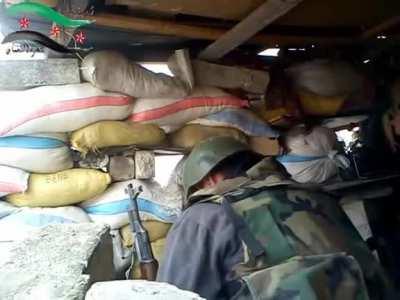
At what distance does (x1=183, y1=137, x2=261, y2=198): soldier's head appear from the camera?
229 cm

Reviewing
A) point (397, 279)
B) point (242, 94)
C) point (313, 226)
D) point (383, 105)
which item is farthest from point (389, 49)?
point (313, 226)

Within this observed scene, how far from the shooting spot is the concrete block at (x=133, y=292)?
0.89m

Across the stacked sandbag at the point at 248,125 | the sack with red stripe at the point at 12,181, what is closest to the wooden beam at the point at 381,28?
the stacked sandbag at the point at 248,125

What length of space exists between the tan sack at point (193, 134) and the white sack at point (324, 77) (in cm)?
66

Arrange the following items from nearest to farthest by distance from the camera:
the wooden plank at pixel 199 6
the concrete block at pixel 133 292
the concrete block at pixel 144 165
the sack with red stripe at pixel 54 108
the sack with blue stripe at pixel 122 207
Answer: the concrete block at pixel 133 292, the wooden plank at pixel 199 6, the sack with red stripe at pixel 54 108, the sack with blue stripe at pixel 122 207, the concrete block at pixel 144 165

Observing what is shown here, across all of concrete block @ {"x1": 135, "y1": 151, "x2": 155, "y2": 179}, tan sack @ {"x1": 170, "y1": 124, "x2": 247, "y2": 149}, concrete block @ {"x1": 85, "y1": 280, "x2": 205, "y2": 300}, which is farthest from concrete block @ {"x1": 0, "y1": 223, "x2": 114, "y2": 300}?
tan sack @ {"x1": 170, "y1": 124, "x2": 247, "y2": 149}

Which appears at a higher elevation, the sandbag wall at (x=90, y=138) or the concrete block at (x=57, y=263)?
the sandbag wall at (x=90, y=138)

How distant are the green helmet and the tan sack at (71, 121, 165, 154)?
17.1 inches

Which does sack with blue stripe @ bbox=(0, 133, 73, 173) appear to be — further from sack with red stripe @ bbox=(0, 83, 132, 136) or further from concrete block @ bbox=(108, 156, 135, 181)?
concrete block @ bbox=(108, 156, 135, 181)

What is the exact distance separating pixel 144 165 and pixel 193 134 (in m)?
0.31

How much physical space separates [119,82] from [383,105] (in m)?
1.85

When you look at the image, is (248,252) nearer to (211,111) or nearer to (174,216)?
(174,216)

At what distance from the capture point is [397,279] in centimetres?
258

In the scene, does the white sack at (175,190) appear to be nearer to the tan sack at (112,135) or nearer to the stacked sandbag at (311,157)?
the tan sack at (112,135)
